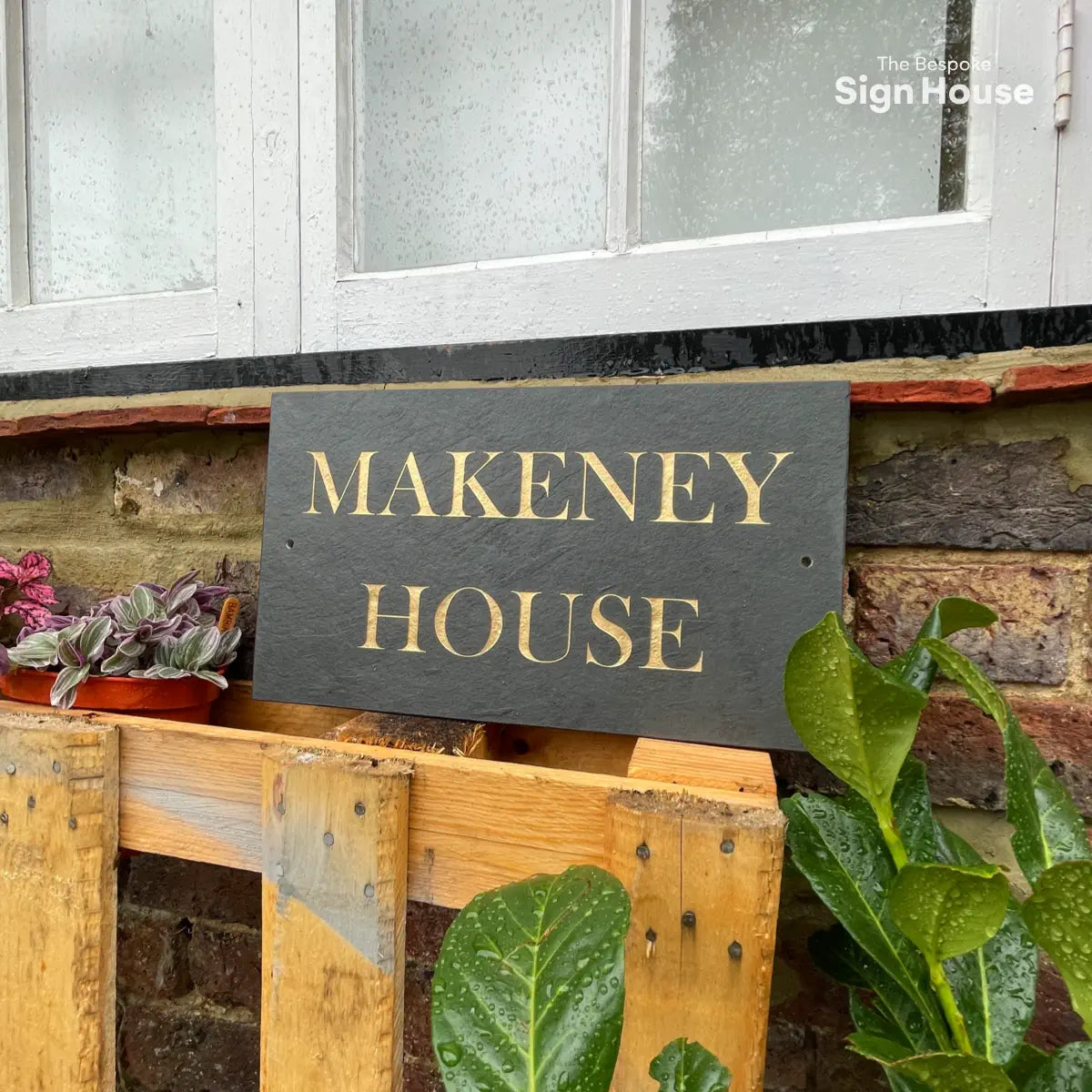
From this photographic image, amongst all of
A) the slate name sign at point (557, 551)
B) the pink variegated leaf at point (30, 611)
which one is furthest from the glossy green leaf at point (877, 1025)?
the pink variegated leaf at point (30, 611)

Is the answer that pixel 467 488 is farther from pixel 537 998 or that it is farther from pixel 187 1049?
pixel 187 1049

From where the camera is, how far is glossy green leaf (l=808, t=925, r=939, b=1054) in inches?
21.5

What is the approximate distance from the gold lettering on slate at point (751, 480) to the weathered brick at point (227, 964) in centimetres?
90

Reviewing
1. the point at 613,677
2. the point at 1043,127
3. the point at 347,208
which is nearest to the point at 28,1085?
the point at 613,677

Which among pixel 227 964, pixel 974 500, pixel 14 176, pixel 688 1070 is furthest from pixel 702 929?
pixel 14 176

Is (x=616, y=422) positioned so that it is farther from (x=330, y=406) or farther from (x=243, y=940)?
(x=243, y=940)

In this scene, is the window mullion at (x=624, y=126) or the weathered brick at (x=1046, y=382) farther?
the window mullion at (x=624, y=126)

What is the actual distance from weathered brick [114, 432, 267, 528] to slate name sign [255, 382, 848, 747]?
0.22 m

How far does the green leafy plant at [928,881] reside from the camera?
0.42 meters

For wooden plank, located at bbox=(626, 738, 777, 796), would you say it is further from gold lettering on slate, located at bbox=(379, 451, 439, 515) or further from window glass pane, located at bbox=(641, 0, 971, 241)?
window glass pane, located at bbox=(641, 0, 971, 241)

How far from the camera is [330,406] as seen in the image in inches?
32.9

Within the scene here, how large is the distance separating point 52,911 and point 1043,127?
4.28ft

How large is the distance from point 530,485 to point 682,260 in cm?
38

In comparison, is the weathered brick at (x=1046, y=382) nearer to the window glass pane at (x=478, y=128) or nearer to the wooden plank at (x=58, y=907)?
the window glass pane at (x=478, y=128)
